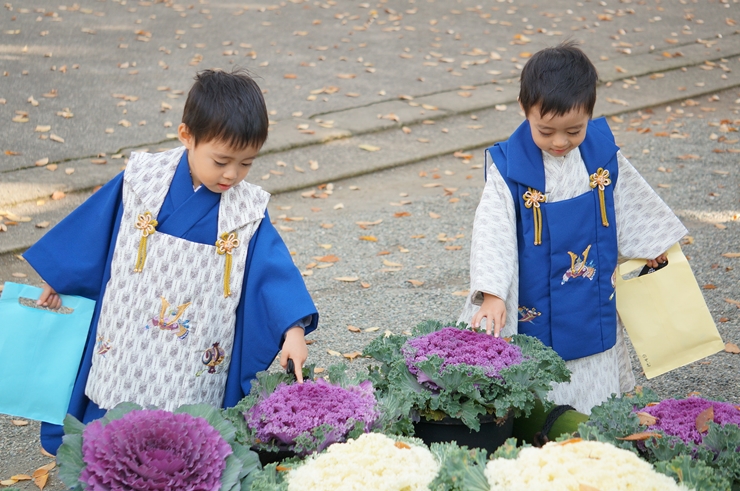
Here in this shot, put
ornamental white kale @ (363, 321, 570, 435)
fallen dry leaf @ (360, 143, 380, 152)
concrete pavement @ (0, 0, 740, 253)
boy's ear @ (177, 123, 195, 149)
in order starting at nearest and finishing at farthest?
ornamental white kale @ (363, 321, 570, 435), boy's ear @ (177, 123, 195, 149), concrete pavement @ (0, 0, 740, 253), fallen dry leaf @ (360, 143, 380, 152)

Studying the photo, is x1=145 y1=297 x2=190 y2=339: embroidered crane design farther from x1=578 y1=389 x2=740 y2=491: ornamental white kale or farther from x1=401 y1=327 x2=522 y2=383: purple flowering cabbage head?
x1=578 y1=389 x2=740 y2=491: ornamental white kale

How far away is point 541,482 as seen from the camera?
1920mm

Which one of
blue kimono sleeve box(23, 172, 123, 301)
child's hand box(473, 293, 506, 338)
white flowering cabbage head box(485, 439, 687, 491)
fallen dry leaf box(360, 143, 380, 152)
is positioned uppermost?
fallen dry leaf box(360, 143, 380, 152)

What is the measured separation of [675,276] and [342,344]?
177cm

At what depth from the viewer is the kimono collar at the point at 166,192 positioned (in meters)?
2.65

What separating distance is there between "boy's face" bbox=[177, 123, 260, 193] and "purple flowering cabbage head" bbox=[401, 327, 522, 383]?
77cm

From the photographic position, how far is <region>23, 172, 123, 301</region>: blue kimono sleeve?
2680 mm

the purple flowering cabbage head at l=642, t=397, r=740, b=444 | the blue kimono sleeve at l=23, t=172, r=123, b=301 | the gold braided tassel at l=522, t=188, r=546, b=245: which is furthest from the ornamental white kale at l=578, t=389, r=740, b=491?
the blue kimono sleeve at l=23, t=172, r=123, b=301

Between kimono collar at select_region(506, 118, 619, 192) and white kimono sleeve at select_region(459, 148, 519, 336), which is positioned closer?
white kimono sleeve at select_region(459, 148, 519, 336)

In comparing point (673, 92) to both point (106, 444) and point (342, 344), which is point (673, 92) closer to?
point (342, 344)

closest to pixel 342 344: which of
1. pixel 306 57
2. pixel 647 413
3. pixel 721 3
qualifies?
pixel 647 413

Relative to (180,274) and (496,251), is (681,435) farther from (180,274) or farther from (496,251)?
(180,274)

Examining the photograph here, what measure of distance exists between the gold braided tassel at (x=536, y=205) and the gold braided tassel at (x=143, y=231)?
130 cm

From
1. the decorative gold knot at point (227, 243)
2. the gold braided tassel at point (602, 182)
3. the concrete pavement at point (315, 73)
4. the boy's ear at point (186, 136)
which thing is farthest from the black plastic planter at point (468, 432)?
the concrete pavement at point (315, 73)
